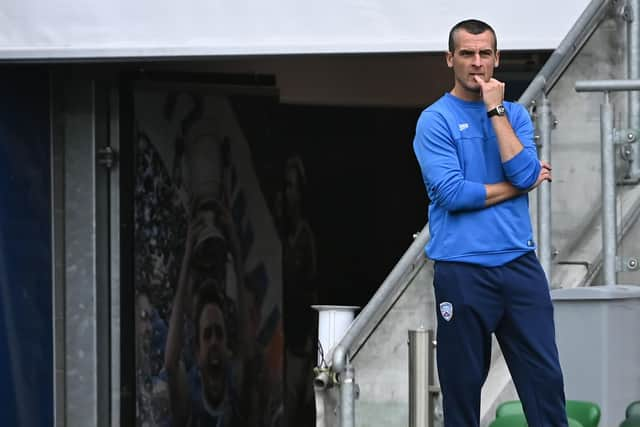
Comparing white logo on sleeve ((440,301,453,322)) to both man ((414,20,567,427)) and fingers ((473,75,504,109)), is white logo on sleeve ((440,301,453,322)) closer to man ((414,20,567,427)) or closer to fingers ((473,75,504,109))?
man ((414,20,567,427))

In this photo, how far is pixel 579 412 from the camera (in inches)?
239

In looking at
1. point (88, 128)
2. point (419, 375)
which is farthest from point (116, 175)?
point (419, 375)

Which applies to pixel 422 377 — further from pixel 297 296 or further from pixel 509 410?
pixel 297 296

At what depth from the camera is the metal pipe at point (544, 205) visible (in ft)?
25.7

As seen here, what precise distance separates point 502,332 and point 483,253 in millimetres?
294

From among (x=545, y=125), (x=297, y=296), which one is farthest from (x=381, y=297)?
(x=297, y=296)

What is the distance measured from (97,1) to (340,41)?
1.65 meters

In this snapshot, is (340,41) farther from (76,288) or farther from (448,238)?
(448,238)

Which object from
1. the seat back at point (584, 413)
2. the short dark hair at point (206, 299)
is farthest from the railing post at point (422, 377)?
the short dark hair at point (206, 299)

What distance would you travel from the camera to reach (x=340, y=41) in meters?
9.43

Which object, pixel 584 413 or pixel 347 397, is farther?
pixel 347 397

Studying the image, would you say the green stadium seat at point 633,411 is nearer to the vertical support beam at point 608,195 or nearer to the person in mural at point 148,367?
the vertical support beam at point 608,195

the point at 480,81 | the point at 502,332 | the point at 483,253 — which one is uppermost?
the point at 480,81

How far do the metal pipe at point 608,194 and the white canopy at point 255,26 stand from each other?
1636 millimetres
